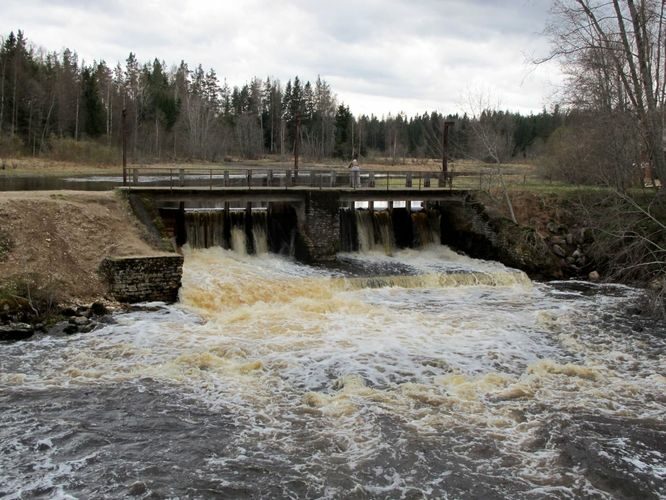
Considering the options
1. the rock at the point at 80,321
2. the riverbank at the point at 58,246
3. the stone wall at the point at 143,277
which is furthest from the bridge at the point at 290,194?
the rock at the point at 80,321

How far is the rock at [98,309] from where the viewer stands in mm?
16656

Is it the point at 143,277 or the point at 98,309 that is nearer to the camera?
the point at 98,309

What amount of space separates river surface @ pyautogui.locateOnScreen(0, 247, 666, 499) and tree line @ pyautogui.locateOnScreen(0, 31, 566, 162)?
3821 cm

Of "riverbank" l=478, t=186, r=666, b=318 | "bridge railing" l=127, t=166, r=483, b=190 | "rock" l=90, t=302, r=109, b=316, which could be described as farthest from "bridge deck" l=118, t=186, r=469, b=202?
"rock" l=90, t=302, r=109, b=316

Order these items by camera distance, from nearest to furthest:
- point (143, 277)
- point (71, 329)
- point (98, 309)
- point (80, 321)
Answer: point (71, 329), point (80, 321), point (98, 309), point (143, 277)

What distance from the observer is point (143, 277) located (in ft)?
59.9

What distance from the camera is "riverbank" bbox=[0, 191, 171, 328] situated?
1644 centimetres

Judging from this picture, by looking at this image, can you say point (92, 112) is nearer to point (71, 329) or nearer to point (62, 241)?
point (62, 241)

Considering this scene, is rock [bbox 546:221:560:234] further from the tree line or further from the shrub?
the shrub

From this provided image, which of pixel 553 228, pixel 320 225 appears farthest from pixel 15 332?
pixel 553 228

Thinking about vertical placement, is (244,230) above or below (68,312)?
above

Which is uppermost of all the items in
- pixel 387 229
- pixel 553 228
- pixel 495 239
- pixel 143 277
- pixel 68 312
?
pixel 553 228

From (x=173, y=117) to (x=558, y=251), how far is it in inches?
2774

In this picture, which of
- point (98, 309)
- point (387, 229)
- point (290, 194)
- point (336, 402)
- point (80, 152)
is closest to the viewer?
point (336, 402)
